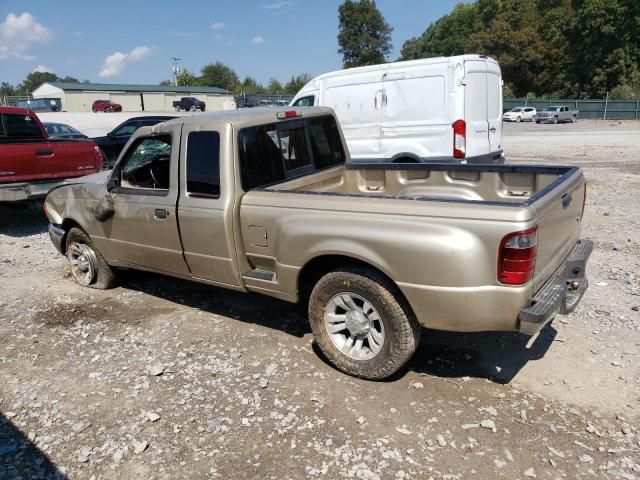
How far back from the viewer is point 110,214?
16.3 feet

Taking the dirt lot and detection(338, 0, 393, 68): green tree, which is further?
detection(338, 0, 393, 68): green tree

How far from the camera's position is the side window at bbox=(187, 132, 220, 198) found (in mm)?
4031

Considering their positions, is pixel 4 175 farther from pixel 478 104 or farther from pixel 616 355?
pixel 616 355

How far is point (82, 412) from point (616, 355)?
3924 mm

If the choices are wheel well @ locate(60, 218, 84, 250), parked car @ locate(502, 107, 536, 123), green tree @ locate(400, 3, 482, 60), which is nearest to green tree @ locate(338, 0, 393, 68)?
green tree @ locate(400, 3, 482, 60)

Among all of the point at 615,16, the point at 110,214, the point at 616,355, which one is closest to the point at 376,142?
the point at 110,214

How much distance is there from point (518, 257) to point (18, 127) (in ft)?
29.6

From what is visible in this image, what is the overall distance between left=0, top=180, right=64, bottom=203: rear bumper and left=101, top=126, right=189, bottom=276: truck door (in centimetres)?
380

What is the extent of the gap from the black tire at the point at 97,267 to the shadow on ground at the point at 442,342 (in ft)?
2.15

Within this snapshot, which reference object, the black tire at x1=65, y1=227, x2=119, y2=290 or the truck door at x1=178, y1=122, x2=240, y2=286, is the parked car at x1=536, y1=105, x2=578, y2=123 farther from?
the truck door at x1=178, y1=122, x2=240, y2=286

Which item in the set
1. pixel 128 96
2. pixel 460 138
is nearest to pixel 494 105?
pixel 460 138

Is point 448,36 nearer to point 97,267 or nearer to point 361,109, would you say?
point 361,109

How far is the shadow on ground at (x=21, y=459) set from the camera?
2.94 m

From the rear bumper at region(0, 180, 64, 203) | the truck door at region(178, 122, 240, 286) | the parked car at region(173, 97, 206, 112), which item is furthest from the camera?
the parked car at region(173, 97, 206, 112)
